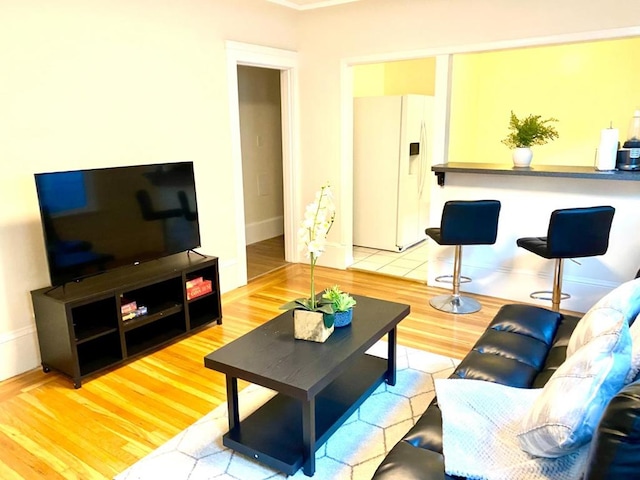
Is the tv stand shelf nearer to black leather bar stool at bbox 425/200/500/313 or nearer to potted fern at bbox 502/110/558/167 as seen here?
black leather bar stool at bbox 425/200/500/313

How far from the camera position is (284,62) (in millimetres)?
4914

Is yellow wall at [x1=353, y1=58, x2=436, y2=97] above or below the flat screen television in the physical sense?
above

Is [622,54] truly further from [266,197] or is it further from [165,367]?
[165,367]

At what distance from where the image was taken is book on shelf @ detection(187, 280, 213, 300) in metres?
3.57

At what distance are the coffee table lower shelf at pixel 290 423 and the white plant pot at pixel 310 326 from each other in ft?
0.76

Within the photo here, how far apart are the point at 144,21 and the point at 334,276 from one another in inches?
113

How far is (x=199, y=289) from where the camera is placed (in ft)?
12.0

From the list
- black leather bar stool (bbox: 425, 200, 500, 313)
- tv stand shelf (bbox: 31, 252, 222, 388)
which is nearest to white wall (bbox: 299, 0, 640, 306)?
black leather bar stool (bbox: 425, 200, 500, 313)

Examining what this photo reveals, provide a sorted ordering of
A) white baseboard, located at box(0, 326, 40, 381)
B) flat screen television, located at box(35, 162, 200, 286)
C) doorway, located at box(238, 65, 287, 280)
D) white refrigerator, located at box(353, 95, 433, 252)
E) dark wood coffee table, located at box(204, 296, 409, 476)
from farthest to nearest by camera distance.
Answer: doorway, located at box(238, 65, 287, 280), white refrigerator, located at box(353, 95, 433, 252), white baseboard, located at box(0, 326, 40, 381), flat screen television, located at box(35, 162, 200, 286), dark wood coffee table, located at box(204, 296, 409, 476)

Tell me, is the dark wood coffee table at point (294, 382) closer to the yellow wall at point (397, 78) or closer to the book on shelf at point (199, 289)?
the book on shelf at point (199, 289)

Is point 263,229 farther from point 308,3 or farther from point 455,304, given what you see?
point 455,304

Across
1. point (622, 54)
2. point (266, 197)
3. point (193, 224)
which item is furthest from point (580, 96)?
point (193, 224)

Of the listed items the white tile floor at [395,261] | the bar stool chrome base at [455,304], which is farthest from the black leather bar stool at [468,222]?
the white tile floor at [395,261]

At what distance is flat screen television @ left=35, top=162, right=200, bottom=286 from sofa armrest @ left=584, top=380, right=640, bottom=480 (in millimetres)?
2828
